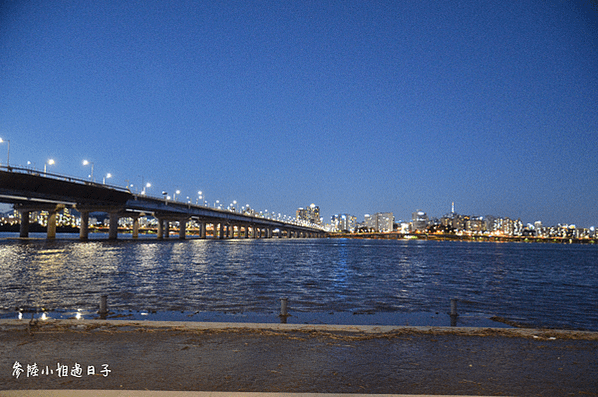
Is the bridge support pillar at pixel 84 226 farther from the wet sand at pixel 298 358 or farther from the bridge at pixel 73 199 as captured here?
the wet sand at pixel 298 358

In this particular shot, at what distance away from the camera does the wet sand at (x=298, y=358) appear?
8729 millimetres

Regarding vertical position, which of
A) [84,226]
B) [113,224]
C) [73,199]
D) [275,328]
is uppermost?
[73,199]

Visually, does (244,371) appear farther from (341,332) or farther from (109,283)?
(109,283)

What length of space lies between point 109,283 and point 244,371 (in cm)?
2791

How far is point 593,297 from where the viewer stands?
1318 inches

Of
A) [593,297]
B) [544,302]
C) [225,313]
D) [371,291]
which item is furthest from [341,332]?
[593,297]

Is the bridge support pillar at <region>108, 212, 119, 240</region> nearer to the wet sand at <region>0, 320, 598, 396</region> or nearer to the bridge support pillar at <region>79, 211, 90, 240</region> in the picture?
the bridge support pillar at <region>79, 211, 90, 240</region>

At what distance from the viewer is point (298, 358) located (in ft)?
35.1

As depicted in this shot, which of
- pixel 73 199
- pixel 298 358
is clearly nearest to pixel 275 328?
pixel 298 358

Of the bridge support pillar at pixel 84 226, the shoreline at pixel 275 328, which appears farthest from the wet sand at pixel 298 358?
the bridge support pillar at pixel 84 226

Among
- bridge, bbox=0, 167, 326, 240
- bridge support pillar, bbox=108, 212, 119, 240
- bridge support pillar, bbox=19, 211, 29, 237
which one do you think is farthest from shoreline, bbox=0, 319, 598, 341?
bridge support pillar, bbox=19, 211, 29, 237

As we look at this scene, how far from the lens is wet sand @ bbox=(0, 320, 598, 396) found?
8.73 metres

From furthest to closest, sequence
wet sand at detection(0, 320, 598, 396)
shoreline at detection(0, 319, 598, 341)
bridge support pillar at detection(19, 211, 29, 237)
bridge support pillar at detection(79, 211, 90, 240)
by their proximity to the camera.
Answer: bridge support pillar at detection(19, 211, 29, 237) → bridge support pillar at detection(79, 211, 90, 240) → shoreline at detection(0, 319, 598, 341) → wet sand at detection(0, 320, 598, 396)

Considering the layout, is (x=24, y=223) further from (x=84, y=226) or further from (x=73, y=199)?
(x=73, y=199)
